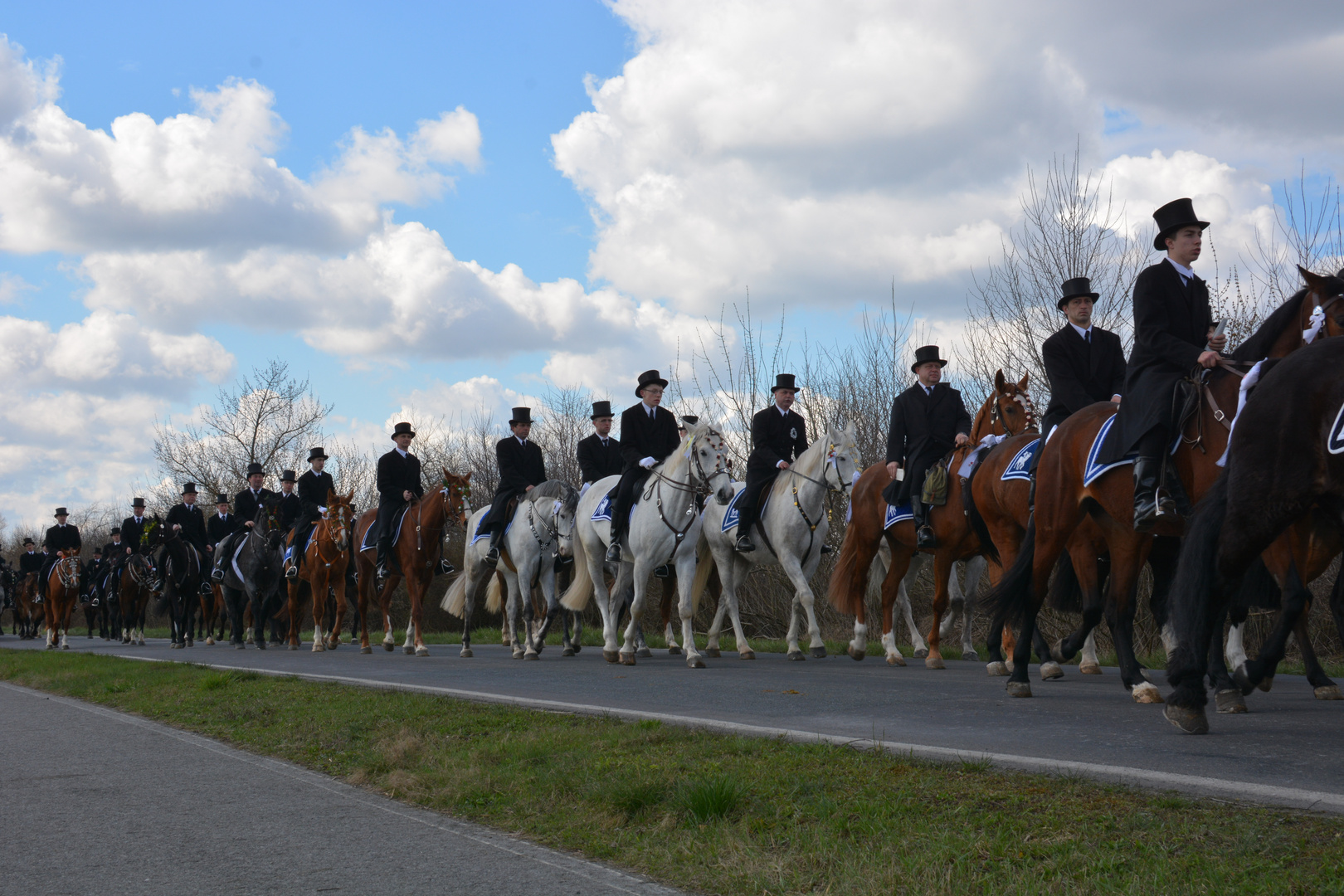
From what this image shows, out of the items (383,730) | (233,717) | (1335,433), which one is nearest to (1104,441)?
(1335,433)

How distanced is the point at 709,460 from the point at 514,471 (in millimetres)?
4232

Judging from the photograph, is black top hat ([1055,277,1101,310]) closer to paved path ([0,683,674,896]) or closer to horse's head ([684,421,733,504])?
horse's head ([684,421,733,504])

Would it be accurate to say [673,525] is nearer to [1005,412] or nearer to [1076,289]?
[1005,412]

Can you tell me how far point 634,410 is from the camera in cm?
1439

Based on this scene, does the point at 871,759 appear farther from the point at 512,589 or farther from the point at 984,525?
the point at 512,589

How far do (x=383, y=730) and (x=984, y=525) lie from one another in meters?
6.03

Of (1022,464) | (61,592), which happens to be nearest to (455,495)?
(1022,464)

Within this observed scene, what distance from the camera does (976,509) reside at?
11.0 meters

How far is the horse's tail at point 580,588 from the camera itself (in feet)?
47.7

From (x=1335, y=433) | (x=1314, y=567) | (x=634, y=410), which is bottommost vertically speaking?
(x=1314, y=567)

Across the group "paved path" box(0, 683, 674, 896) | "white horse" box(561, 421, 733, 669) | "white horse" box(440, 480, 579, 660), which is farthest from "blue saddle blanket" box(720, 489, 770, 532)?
"paved path" box(0, 683, 674, 896)

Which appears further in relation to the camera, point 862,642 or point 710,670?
point 862,642

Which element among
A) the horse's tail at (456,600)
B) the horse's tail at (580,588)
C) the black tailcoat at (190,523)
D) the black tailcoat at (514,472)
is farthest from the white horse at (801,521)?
the black tailcoat at (190,523)

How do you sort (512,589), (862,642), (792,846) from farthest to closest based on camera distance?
(512,589)
(862,642)
(792,846)
